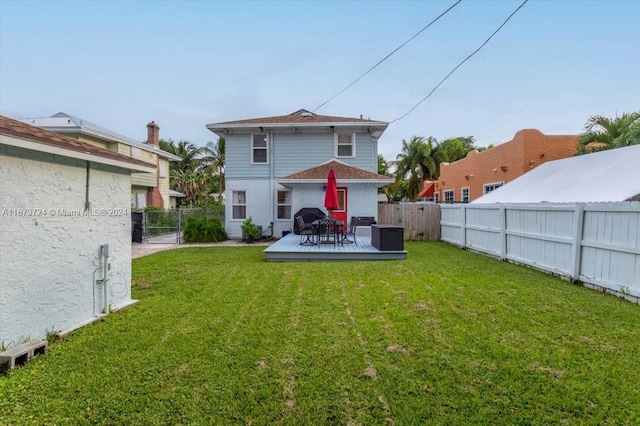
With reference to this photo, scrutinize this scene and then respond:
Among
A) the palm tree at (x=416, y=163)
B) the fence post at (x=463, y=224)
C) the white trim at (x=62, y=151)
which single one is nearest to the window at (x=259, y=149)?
the fence post at (x=463, y=224)

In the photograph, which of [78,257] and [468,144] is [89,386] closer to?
[78,257]

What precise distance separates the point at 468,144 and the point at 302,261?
34.9 metres

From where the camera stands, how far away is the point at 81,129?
16.2m

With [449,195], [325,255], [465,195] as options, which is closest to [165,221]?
[325,255]

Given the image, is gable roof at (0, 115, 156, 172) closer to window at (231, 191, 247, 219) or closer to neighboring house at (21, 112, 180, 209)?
window at (231, 191, 247, 219)

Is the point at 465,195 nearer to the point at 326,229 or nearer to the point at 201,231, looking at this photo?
the point at 326,229

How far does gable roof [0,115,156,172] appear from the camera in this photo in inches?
130

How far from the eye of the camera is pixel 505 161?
17.9 meters

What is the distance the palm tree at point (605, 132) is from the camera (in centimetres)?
1278

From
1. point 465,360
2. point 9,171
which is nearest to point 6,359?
point 9,171

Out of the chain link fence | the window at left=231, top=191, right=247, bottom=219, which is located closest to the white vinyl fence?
the window at left=231, top=191, right=247, bottom=219

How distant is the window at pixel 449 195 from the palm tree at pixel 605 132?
11.3 m

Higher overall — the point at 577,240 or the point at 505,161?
the point at 505,161

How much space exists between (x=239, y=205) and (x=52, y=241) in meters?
11.4
